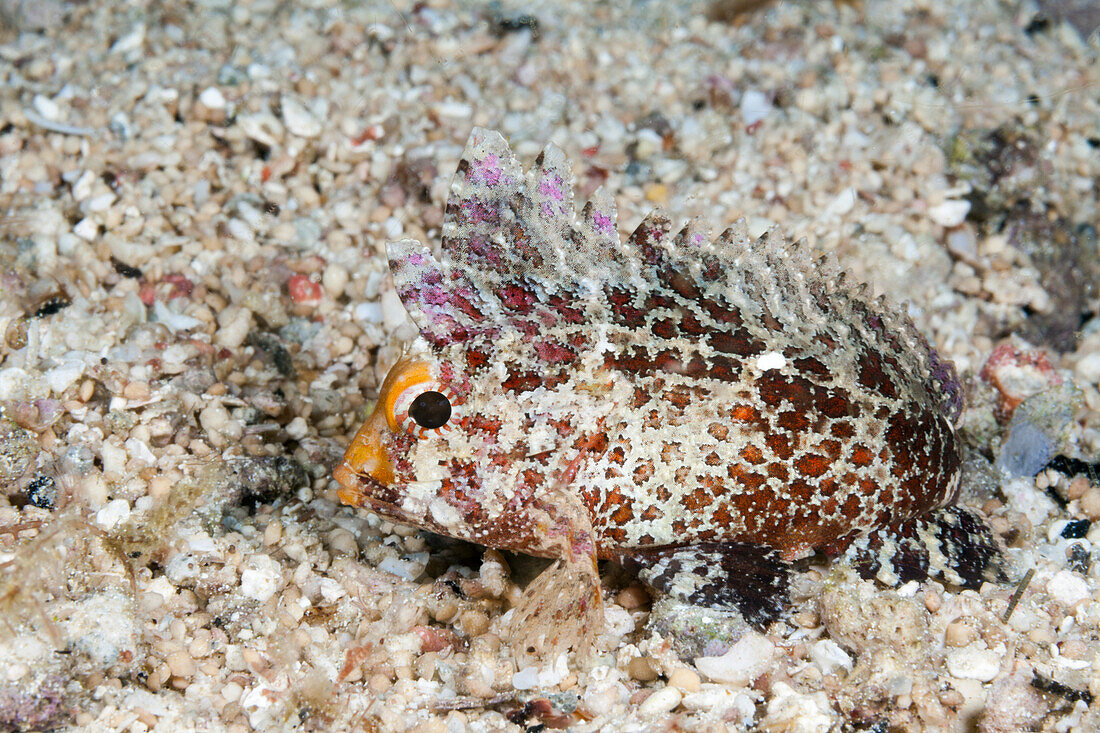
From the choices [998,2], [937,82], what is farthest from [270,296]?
[998,2]

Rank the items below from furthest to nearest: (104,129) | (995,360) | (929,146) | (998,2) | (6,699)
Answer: (998,2)
(929,146)
(104,129)
(995,360)
(6,699)

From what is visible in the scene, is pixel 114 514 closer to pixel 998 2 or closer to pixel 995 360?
pixel 995 360

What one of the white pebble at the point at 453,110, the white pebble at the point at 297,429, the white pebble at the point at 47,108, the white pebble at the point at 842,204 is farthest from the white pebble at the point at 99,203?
the white pebble at the point at 842,204

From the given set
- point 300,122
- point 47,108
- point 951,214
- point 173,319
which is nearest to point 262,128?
point 300,122

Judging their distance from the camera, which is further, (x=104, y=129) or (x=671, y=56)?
(x=671, y=56)

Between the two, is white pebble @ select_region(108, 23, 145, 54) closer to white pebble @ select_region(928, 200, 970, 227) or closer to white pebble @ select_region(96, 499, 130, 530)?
white pebble @ select_region(96, 499, 130, 530)

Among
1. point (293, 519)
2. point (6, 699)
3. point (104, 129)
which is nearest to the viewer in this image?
point (6, 699)

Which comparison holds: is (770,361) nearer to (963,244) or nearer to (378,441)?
(378,441)
